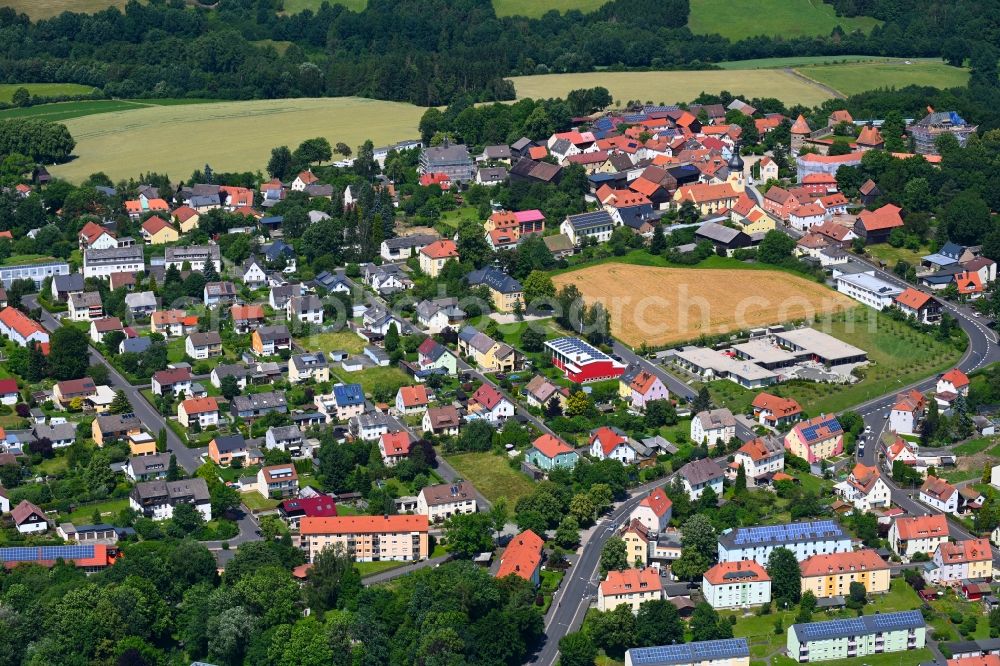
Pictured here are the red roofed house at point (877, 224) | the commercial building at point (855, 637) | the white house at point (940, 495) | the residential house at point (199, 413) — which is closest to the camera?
the commercial building at point (855, 637)

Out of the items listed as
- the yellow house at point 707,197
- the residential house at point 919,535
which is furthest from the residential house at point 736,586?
the yellow house at point 707,197

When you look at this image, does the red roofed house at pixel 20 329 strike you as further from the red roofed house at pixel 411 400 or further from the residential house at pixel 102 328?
the red roofed house at pixel 411 400

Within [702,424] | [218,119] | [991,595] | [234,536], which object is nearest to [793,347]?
[702,424]

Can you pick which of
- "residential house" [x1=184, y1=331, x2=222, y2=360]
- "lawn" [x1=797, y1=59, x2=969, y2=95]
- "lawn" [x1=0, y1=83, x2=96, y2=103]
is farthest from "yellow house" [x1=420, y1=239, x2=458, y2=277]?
"lawn" [x1=0, y1=83, x2=96, y2=103]

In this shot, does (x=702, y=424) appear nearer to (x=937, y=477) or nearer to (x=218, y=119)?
(x=937, y=477)

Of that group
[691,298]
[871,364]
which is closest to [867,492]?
[871,364]

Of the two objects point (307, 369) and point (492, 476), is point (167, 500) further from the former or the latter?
point (307, 369)
